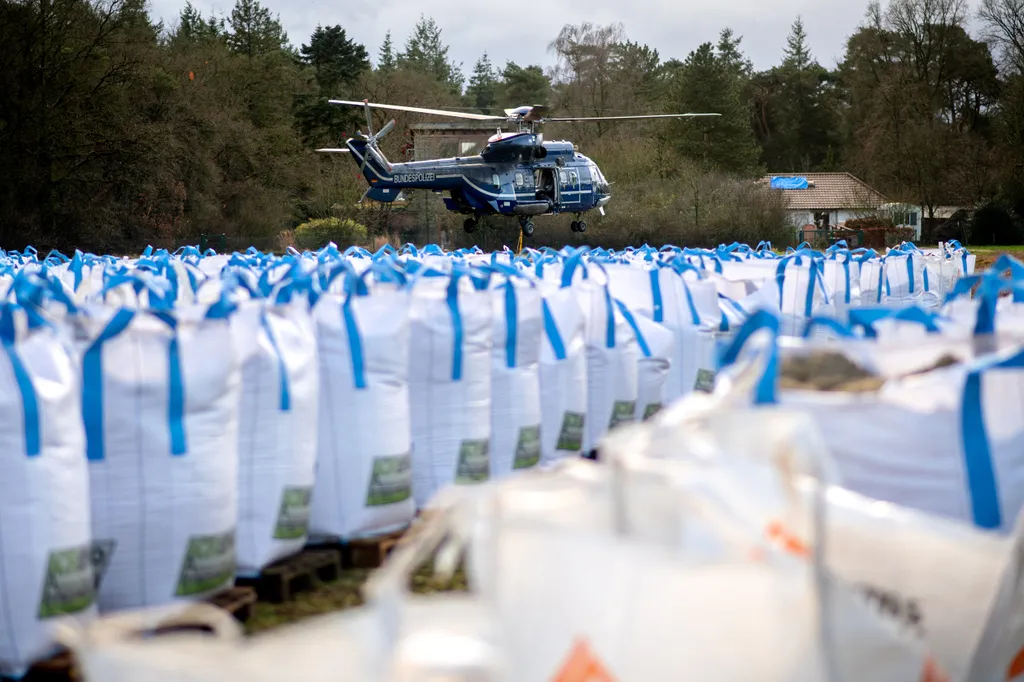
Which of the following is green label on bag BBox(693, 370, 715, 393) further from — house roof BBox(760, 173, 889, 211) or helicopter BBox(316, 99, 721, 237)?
house roof BBox(760, 173, 889, 211)

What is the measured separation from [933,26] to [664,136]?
43.7 ft

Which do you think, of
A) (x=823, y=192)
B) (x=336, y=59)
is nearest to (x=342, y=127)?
(x=336, y=59)

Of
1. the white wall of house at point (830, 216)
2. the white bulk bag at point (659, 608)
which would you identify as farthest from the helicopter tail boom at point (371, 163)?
the white wall of house at point (830, 216)

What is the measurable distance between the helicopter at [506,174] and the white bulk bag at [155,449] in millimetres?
24812

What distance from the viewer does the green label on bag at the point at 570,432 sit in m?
5.42

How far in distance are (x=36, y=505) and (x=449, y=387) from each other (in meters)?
1.93

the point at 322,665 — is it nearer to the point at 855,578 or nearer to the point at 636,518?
the point at 636,518

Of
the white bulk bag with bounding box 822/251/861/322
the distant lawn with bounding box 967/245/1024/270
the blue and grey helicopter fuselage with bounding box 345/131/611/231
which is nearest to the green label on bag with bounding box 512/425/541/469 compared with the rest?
the white bulk bag with bounding box 822/251/861/322

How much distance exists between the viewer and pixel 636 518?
1619 mm

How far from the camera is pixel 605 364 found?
5.70 m

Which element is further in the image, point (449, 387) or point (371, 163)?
point (371, 163)

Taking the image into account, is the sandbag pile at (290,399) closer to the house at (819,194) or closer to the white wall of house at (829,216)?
the house at (819,194)

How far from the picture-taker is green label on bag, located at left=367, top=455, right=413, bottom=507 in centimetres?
432

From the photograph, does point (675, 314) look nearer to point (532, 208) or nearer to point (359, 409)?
point (359, 409)
